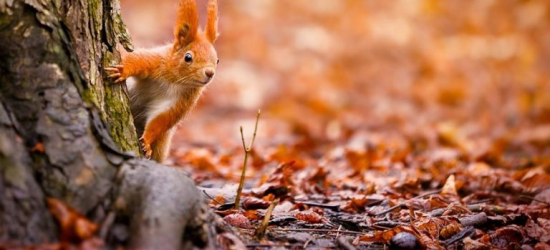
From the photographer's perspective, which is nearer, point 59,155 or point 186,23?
point 59,155

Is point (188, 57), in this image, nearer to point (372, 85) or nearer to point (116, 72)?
point (116, 72)

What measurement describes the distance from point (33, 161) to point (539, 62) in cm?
852

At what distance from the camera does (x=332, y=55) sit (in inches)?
438

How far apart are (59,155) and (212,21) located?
4.84 feet

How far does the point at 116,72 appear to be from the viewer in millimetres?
2676

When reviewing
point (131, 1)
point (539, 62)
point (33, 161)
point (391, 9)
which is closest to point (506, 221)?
point (33, 161)

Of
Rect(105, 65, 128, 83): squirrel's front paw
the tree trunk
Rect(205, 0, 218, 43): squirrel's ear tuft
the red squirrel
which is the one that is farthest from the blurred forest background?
the tree trunk

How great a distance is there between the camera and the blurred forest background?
5781mm

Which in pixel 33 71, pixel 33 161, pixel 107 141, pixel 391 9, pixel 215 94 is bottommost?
pixel 33 161

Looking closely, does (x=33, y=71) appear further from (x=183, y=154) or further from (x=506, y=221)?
(x=183, y=154)

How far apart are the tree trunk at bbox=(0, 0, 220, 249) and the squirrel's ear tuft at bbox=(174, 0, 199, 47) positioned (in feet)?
2.61

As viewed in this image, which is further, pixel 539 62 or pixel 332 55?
pixel 332 55

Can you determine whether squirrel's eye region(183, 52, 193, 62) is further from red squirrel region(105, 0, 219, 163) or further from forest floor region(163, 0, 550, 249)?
forest floor region(163, 0, 550, 249)

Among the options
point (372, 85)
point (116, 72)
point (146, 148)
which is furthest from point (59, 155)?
point (372, 85)
